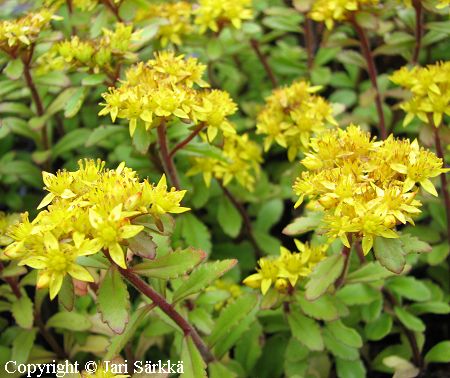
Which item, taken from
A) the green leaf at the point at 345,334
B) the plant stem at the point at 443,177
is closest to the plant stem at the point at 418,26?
the plant stem at the point at 443,177

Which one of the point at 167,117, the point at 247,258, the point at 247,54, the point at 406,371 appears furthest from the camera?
the point at 247,54

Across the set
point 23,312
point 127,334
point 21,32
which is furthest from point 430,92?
point 23,312

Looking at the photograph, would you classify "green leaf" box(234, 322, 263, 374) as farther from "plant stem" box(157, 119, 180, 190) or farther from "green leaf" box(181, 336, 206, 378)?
"plant stem" box(157, 119, 180, 190)

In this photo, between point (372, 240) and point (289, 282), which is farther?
point (289, 282)

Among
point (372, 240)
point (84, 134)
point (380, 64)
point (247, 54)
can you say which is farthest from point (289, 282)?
point (380, 64)

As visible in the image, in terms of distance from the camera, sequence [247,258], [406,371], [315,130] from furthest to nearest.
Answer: [247,258] < [315,130] < [406,371]

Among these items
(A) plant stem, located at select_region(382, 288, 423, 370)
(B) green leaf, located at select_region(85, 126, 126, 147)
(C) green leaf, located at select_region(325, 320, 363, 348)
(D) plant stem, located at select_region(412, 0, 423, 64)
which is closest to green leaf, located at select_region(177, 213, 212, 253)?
(B) green leaf, located at select_region(85, 126, 126, 147)

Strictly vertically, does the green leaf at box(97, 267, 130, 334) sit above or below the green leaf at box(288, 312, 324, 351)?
above

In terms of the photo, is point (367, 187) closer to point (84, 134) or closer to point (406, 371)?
point (406, 371)
